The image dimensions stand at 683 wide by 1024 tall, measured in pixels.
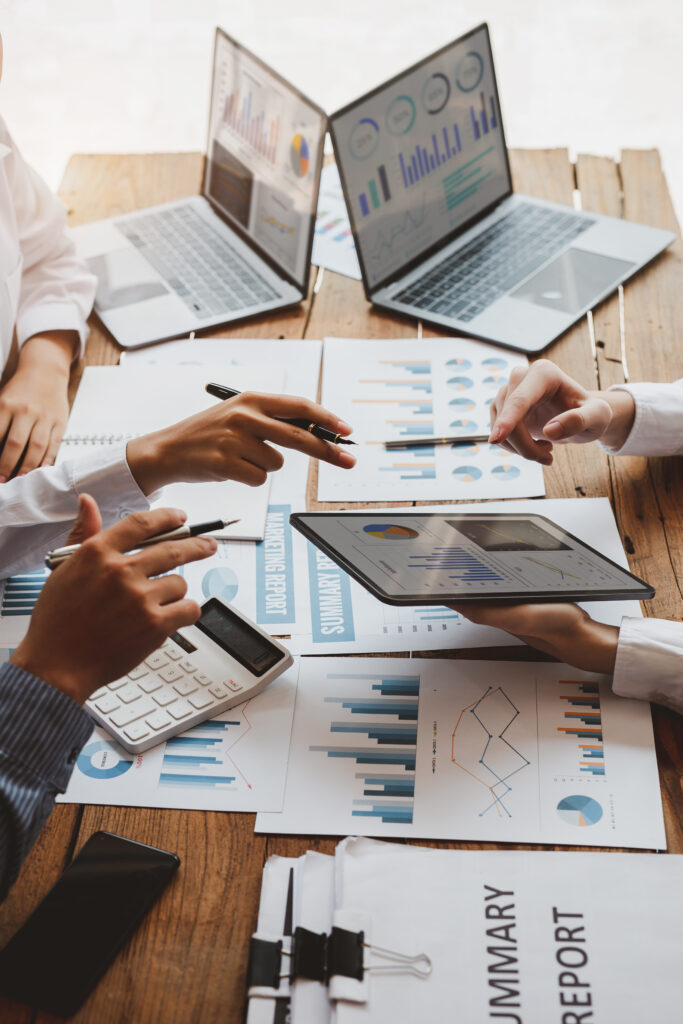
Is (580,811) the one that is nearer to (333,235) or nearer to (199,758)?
(199,758)

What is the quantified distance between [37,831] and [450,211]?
1.21 meters

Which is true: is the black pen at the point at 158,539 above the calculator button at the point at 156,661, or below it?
above

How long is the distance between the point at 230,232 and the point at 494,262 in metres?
0.48

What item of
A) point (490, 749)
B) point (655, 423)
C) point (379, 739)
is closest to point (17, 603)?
point (379, 739)

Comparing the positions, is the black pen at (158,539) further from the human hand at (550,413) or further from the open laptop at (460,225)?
the open laptop at (460,225)

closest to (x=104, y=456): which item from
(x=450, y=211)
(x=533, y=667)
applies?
(x=533, y=667)

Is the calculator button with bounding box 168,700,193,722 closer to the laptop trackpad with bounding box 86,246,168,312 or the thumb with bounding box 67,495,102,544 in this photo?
the thumb with bounding box 67,495,102,544

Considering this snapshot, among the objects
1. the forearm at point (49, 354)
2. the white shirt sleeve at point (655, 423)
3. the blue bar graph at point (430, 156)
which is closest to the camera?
the white shirt sleeve at point (655, 423)

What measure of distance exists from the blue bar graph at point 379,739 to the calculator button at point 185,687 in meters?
0.14

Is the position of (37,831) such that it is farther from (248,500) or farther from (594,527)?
(594,527)

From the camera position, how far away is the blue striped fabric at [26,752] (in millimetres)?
706

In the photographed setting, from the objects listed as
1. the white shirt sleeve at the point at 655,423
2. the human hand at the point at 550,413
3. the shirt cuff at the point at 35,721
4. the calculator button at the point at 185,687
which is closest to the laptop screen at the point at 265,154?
the human hand at the point at 550,413

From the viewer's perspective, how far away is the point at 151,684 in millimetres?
908

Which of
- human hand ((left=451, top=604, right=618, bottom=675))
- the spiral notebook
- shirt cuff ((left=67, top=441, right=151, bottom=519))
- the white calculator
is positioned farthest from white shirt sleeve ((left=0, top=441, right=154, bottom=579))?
human hand ((left=451, top=604, right=618, bottom=675))
